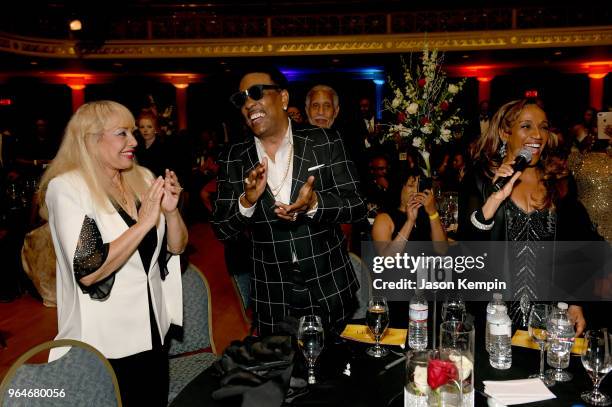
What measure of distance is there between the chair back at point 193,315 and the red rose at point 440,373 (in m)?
1.52

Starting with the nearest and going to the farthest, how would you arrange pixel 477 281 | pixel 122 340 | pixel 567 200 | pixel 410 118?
pixel 122 340
pixel 567 200
pixel 477 281
pixel 410 118

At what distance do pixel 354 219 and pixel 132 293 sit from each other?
0.94 metres

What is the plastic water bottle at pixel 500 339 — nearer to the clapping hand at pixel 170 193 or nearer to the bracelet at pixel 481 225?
the bracelet at pixel 481 225

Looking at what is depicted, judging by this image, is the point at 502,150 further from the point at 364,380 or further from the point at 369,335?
the point at 364,380

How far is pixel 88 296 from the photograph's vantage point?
1947 millimetres

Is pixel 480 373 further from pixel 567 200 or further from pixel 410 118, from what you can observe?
pixel 410 118

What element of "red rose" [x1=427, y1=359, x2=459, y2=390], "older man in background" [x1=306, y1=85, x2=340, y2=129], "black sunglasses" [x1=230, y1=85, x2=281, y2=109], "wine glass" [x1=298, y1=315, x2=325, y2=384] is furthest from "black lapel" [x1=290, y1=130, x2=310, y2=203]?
"older man in background" [x1=306, y1=85, x2=340, y2=129]

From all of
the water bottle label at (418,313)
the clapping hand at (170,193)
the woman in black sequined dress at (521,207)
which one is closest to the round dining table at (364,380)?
the water bottle label at (418,313)

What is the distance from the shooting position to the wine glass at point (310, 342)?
168 centimetres

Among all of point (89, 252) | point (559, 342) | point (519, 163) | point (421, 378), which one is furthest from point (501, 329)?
point (89, 252)

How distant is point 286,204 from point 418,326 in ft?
2.27

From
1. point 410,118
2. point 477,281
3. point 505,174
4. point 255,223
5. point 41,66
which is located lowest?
point 477,281

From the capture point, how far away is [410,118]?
4141 millimetres

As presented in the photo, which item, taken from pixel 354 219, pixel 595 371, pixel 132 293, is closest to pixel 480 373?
pixel 595 371
